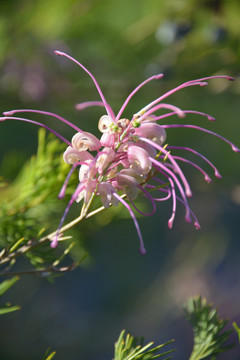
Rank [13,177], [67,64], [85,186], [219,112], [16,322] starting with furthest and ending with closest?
[219,112] → [16,322] → [67,64] → [13,177] → [85,186]

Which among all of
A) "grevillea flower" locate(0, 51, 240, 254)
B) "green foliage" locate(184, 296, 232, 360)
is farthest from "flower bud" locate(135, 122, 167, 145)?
"green foliage" locate(184, 296, 232, 360)

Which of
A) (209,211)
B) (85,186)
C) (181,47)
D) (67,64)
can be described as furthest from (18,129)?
(85,186)

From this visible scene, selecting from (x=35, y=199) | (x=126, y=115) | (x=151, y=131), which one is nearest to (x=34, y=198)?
(x=35, y=199)

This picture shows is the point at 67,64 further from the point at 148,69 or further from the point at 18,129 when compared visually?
the point at 18,129

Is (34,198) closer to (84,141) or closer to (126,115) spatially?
(84,141)

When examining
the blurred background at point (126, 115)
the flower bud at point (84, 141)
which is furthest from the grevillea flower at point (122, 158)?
the blurred background at point (126, 115)

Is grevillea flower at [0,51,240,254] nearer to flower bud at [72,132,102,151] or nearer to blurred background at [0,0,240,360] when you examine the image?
flower bud at [72,132,102,151]
